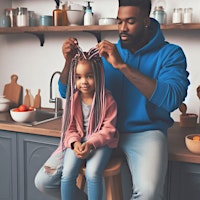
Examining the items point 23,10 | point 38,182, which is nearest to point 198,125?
point 38,182

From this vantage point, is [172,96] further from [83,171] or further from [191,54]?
[191,54]

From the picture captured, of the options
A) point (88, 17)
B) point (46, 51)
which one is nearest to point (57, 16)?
point (88, 17)

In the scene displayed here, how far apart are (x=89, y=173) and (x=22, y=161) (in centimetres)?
77

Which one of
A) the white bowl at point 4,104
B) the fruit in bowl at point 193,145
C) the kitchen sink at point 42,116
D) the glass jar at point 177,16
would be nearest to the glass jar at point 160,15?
the glass jar at point 177,16

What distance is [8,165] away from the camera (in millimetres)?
2100

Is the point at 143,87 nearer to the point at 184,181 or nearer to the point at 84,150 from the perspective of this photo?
the point at 84,150

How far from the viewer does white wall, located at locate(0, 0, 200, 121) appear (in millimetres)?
2146

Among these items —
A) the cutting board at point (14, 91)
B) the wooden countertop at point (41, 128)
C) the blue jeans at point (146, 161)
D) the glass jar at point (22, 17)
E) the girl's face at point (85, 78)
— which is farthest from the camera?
the cutting board at point (14, 91)

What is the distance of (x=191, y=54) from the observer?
7.05 ft

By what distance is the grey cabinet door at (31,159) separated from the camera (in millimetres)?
1954

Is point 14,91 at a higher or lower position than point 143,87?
lower

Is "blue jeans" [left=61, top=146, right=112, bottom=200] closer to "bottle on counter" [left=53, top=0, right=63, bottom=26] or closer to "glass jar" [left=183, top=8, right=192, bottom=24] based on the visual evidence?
"glass jar" [left=183, top=8, right=192, bottom=24]

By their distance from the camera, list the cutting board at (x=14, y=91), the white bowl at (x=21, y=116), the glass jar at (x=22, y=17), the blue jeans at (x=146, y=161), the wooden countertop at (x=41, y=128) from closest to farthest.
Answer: the blue jeans at (x=146, y=161), the wooden countertop at (x=41, y=128), the white bowl at (x=21, y=116), the glass jar at (x=22, y=17), the cutting board at (x=14, y=91)

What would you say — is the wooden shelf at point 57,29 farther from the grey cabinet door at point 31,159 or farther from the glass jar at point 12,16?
the grey cabinet door at point 31,159
